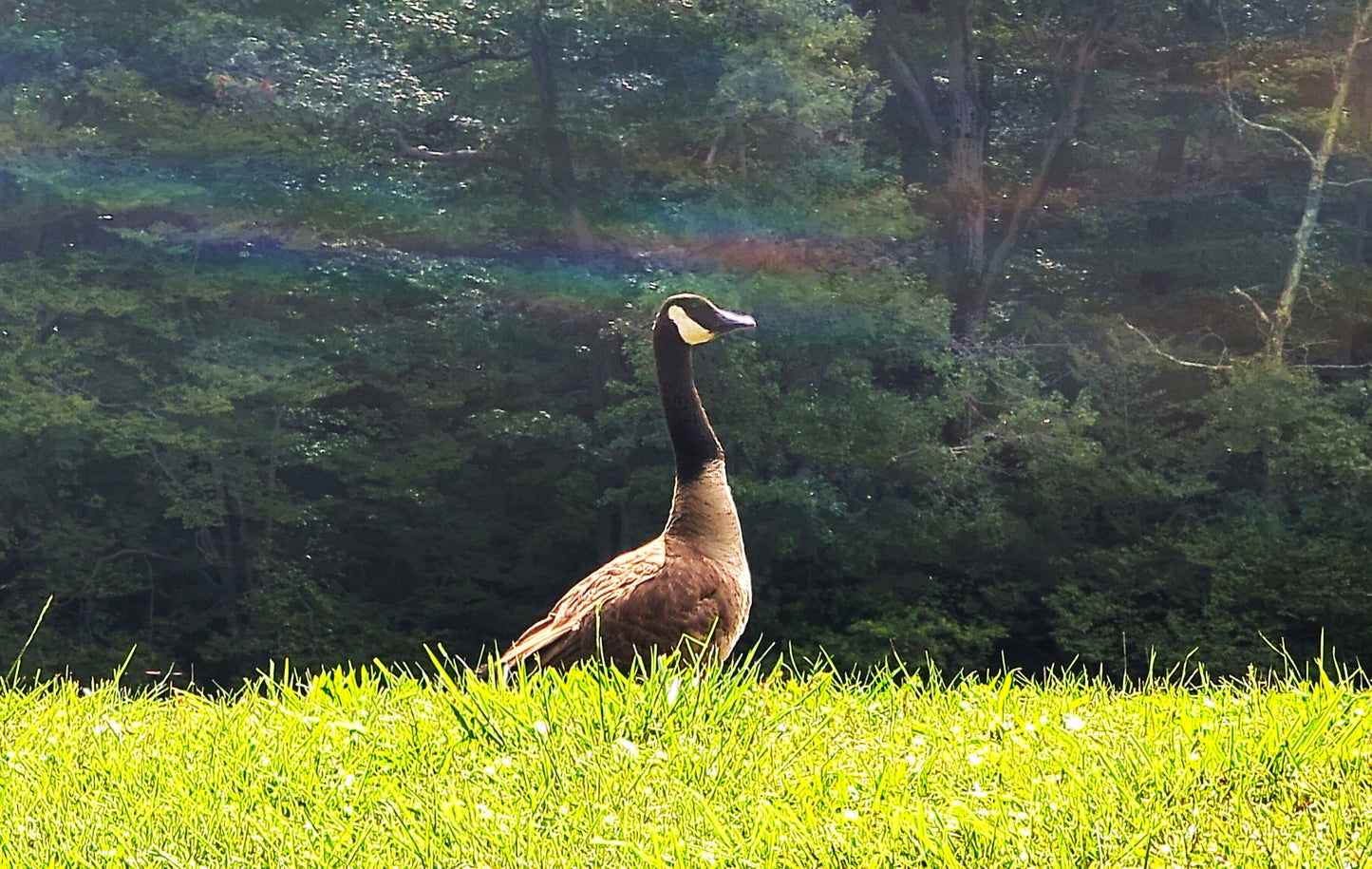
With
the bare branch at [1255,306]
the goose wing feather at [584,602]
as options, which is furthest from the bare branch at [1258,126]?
the goose wing feather at [584,602]

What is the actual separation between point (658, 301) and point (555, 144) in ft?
6.91

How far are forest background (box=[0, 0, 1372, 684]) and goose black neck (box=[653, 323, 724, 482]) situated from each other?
7485 mm

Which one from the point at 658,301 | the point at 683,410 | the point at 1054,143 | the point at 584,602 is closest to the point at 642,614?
the point at 584,602

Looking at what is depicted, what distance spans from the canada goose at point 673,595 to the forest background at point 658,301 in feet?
27.1

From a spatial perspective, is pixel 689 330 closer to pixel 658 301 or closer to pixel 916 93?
pixel 658 301

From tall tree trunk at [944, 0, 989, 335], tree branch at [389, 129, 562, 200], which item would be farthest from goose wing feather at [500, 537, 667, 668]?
tall tree trunk at [944, 0, 989, 335]

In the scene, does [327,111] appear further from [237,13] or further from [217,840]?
[217,840]

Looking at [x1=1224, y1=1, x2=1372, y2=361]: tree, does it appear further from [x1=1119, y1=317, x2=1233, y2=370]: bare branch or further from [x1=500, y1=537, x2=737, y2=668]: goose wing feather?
[x1=500, y1=537, x2=737, y2=668]: goose wing feather

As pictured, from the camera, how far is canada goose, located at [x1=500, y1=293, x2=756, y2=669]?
3947mm

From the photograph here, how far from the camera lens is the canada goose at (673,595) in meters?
3.95

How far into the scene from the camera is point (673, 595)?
4.00 m

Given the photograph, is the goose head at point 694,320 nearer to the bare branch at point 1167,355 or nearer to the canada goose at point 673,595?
the canada goose at point 673,595

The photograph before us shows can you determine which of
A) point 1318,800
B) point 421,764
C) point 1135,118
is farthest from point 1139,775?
point 1135,118

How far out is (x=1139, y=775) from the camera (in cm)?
265
